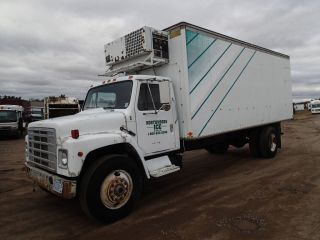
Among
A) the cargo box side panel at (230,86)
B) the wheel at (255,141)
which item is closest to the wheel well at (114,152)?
the cargo box side panel at (230,86)

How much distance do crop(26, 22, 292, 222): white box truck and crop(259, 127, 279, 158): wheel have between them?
0.04 m

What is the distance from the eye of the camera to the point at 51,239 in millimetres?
4793

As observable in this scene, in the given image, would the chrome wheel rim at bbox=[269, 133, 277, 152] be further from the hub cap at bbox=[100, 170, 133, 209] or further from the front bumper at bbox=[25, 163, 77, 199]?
the front bumper at bbox=[25, 163, 77, 199]

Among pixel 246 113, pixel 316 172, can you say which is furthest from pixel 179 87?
pixel 316 172

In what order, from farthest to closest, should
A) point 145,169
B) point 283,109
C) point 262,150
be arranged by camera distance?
point 283,109 → point 262,150 → point 145,169

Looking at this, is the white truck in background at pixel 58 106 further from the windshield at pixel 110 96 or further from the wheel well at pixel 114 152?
the wheel well at pixel 114 152

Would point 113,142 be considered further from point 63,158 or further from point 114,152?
point 63,158

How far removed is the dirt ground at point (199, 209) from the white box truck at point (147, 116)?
622 mm

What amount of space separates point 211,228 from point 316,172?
479cm

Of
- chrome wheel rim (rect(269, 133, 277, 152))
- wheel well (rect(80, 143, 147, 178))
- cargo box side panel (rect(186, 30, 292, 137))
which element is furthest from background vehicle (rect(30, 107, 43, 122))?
wheel well (rect(80, 143, 147, 178))

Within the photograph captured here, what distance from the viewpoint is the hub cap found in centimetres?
521

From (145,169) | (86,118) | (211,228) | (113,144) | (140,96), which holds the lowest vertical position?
(211,228)

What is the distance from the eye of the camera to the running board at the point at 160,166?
6211 millimetres

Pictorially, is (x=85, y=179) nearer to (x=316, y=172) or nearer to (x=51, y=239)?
(x=51, y=239)
